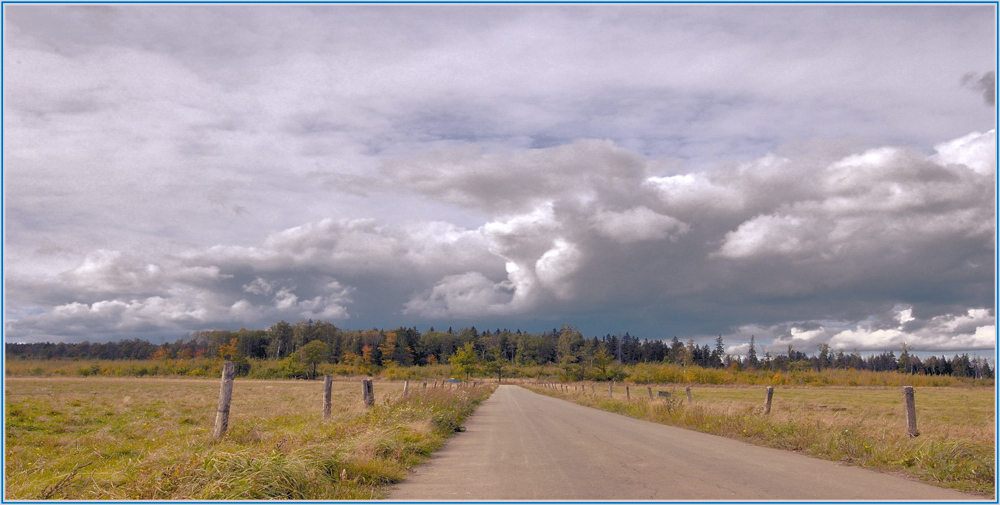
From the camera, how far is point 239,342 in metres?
168

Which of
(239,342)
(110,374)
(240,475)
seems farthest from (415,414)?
(239,342)

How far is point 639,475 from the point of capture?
348 inches

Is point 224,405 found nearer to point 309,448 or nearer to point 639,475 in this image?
point 309,448

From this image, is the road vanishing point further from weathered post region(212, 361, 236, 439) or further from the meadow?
weathered post region(212, 361, 236, 439)

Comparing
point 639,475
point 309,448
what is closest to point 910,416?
point 639,475

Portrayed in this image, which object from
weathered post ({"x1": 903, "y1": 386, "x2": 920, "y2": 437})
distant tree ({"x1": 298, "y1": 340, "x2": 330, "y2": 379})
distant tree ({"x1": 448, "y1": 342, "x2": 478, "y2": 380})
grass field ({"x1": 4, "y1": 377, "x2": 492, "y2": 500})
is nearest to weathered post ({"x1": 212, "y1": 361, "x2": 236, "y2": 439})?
grass field ({"x1": 4, "y1": 377, "x2": 492, "y2": 500})

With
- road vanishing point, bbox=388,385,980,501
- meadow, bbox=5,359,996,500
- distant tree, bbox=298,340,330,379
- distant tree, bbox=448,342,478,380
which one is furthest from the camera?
distant tree, bbox=298,340,330,379

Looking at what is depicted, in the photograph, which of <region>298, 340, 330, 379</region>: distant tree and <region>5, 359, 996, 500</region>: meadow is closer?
<region>5, 359, 996, 500</region>: meadow

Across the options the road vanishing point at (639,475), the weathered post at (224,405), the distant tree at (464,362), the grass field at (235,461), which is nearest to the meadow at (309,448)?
the grass field at (235,461)

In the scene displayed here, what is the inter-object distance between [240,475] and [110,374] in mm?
132873

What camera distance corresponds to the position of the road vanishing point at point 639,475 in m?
7.58

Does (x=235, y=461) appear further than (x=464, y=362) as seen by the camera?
No

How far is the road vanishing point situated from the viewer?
24.9 feet

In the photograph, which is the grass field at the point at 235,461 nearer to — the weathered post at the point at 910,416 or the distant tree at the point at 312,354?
the weathered post at the point at 910,416
